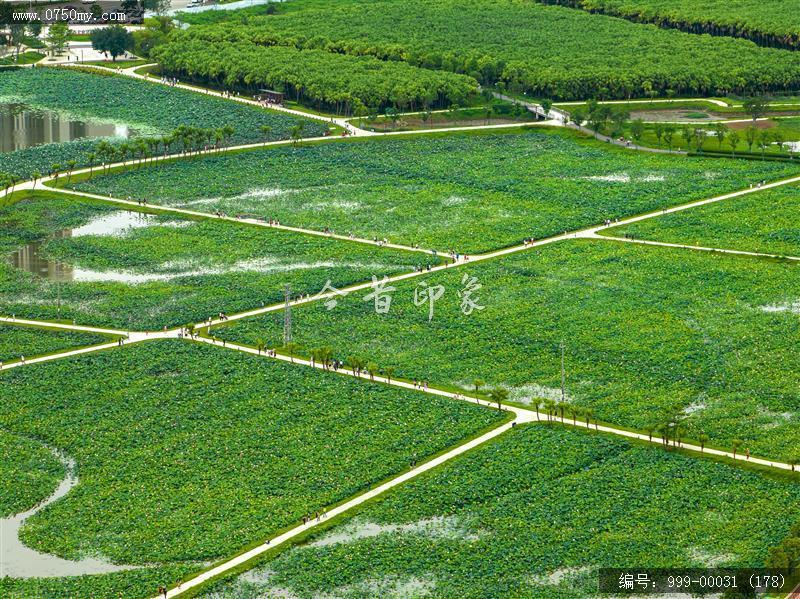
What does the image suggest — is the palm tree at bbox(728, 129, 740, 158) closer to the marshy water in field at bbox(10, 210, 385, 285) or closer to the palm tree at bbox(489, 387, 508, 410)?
the marshy water in field at bbox(10, 210, 385, 285)

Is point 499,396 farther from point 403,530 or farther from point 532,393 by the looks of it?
point 403,530

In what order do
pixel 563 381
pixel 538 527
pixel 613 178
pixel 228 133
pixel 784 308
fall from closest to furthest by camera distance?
pixel 538 527, pixel 563 381, pixel 784 308, pixel 613 178, pixel 228 133

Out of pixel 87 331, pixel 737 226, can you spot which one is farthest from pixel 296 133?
pixel 87 331

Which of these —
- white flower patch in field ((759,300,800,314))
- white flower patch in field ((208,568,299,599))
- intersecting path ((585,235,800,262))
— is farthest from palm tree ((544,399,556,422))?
intersecting path ((585,235,800,262))

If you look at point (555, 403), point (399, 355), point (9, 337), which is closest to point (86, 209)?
point (9, 337)

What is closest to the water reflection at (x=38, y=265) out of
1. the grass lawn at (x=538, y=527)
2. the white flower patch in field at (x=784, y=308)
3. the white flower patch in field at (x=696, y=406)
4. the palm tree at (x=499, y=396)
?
the palm tree at (x=499, y=396)
